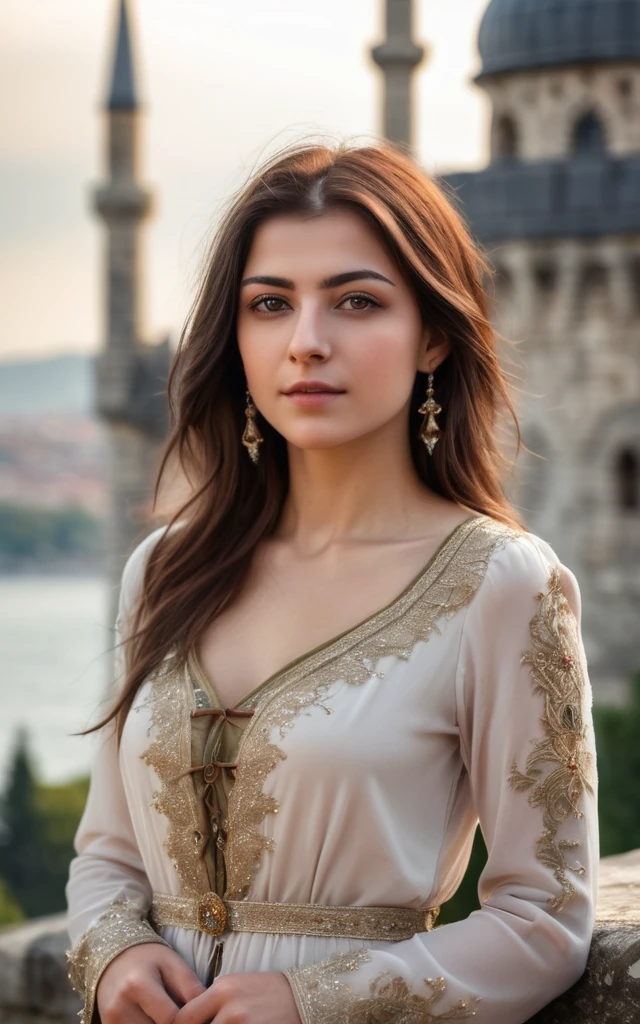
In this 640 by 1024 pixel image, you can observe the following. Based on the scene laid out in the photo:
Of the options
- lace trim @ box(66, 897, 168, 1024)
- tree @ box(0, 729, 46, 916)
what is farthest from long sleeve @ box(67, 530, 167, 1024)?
tree @ box(0, 729, 46, 916)

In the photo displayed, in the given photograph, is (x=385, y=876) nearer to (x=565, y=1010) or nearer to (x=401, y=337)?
(x=565, y=1010)

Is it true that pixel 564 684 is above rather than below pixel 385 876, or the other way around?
above

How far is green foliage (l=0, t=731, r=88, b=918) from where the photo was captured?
27578 millimetres

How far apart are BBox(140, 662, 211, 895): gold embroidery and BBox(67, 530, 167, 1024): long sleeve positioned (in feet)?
0.47

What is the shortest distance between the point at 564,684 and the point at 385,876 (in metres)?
0.39

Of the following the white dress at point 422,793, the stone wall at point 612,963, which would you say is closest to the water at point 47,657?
the stone wall at point 612,963

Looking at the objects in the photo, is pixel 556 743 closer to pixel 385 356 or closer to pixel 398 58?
pixel 385 356

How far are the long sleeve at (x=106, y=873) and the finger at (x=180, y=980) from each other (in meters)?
0.09

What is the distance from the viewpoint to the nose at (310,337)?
118 inches

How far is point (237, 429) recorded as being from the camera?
3385 millimetres

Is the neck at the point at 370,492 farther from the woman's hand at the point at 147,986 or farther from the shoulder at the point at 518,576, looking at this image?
the woman's hand at the point at 147,986

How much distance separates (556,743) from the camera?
2.90m

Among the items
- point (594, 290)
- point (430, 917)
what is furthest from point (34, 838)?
point (430, 917)

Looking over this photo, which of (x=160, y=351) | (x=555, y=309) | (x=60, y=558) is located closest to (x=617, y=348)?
(x=555, y=309)
